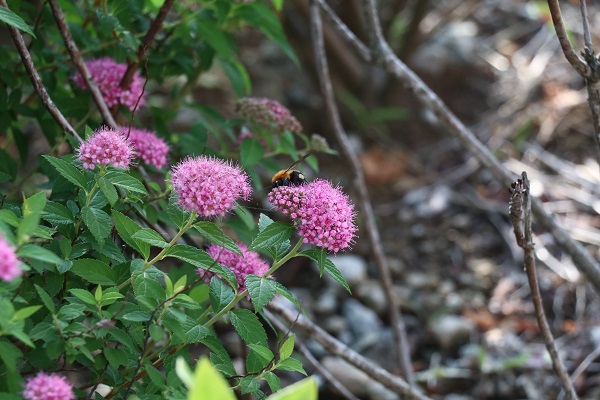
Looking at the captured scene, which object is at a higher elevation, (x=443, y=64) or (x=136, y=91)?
(x=443, y=64)

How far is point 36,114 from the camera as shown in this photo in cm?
171

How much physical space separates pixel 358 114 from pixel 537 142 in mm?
924

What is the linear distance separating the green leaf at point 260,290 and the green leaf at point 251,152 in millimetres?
554

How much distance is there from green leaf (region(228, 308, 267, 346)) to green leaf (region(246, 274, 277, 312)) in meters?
0.07

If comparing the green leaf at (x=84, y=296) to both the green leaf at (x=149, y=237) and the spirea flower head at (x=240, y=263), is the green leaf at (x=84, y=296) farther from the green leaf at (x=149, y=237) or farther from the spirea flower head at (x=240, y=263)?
the spirea flower head at (x=240, y=263)

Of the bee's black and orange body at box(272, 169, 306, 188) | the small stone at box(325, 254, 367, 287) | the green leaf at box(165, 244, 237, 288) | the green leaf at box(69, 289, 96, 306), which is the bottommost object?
the green leaf at box(69, 289, 96, 306)

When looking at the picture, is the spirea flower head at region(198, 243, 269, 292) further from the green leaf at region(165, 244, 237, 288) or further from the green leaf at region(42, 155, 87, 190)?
the green leaf at region(42, 155, 87, 190)

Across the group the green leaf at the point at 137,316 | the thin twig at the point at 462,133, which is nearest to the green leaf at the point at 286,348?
the green leaf at the point at 137,316

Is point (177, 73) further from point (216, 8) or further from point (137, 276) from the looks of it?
point (137, 276)

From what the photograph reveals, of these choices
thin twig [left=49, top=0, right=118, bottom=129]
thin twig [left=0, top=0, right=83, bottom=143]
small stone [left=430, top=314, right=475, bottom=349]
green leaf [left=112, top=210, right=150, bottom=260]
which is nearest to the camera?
green leaf [left=112, top=210, right=150, bottom=260]

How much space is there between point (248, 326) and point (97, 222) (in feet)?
0.99

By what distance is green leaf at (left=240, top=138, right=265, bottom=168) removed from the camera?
1709mm

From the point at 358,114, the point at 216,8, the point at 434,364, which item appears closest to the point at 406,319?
the point at 434,364

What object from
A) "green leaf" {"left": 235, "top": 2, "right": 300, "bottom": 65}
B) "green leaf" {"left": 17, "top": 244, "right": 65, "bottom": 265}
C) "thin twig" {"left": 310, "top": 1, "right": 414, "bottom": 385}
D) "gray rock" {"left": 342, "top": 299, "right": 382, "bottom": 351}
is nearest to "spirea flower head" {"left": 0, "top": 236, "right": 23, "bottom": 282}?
"green leaf" {"left": 17, "top": 244, "right": 65, "bottom": 265}
